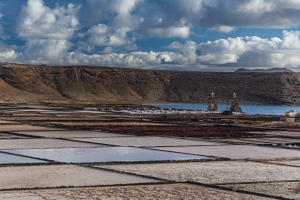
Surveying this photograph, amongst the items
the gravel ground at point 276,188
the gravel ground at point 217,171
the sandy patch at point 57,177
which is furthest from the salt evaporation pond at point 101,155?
the gravel ground at point 276,188

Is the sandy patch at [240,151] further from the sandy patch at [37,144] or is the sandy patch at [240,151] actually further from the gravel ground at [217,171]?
the sandy patch at [37,144]

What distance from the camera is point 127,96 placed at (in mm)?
139500

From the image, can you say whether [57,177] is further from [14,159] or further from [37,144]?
[37,144]

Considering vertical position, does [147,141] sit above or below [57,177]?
above

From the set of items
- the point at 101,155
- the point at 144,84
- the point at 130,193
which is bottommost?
the point at 130,193

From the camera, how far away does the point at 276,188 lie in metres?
12.0

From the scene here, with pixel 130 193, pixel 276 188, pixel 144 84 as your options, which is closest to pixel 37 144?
pixel 130 193

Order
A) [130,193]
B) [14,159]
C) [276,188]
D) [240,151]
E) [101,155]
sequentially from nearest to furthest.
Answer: [130,193], [276,188], [14,159], [101,155], [240,151]

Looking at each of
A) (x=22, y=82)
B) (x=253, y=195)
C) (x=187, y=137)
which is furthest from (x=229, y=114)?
(x=22, y=82)

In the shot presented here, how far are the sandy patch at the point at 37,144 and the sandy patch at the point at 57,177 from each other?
5.81m

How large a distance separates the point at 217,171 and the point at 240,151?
17.8 feet

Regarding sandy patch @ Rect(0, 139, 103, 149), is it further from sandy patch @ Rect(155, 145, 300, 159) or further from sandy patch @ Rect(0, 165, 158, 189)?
sandy patch @ Rect(0, 165, 158, 189)

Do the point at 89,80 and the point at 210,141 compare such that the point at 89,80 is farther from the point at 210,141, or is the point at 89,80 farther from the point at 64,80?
the point at 210,141

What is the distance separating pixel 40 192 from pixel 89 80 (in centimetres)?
13169
